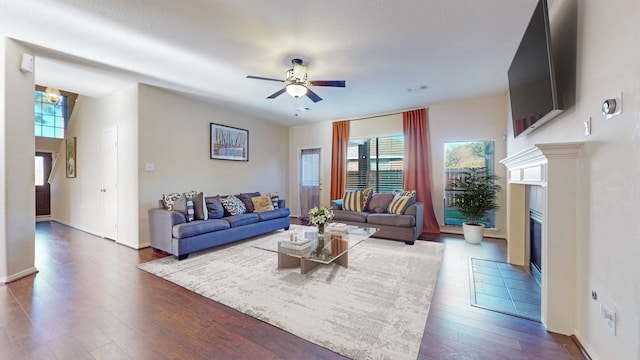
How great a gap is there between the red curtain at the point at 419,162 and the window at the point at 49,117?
866 cm

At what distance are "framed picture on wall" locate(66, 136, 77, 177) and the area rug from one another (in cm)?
427

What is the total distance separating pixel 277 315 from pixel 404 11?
2.90 meters

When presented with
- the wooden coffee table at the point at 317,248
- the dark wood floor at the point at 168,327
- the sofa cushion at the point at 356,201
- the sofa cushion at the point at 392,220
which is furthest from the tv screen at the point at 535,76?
the sofa cushion at the point at 356,201

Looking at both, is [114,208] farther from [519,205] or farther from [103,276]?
[519,205]

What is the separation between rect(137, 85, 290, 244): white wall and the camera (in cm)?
402

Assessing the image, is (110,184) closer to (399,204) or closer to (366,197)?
(366,197)

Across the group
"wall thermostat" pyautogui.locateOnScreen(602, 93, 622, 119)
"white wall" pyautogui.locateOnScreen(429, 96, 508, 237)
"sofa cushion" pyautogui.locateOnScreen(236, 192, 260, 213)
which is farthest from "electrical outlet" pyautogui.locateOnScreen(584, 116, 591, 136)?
"sofa cushion" pyautogui.locateOnScreen(236, 192, 260, 213)

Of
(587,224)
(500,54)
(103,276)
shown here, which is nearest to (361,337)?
(587,224)

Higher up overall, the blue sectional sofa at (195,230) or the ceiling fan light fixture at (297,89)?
the ceiling fan light fixture at (297,89)

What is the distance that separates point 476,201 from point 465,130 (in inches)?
60.9

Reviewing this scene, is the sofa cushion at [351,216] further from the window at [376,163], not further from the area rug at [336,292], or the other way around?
the window at [376,163]

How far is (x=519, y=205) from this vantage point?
3221 millimetres

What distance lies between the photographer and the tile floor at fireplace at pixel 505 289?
7.02ft

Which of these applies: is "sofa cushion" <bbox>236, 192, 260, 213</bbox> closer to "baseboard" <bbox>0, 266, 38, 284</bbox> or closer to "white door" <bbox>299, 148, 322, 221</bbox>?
"white door" <bbox>299, 148, 322, 221</bbox>
